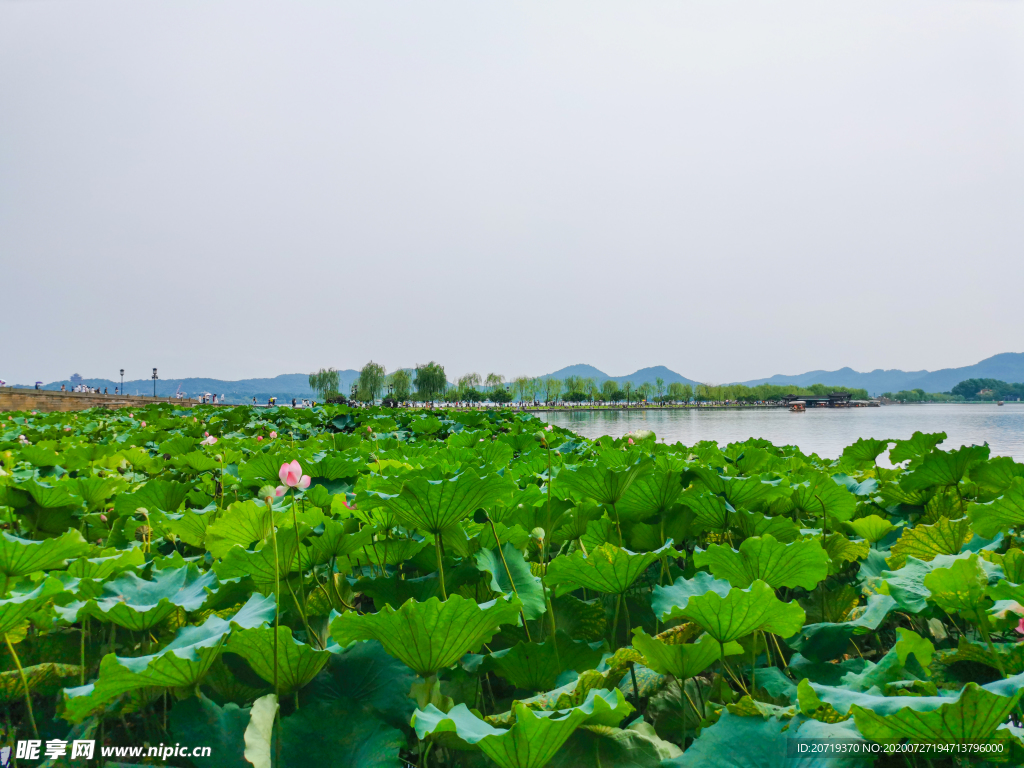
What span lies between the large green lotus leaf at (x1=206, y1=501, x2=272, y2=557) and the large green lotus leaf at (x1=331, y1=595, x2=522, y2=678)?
0.64 metres

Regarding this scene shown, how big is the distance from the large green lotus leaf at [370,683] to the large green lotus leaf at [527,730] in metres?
0.21

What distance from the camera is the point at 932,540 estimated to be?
Result: 4.80 ft

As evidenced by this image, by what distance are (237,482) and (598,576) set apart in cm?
218

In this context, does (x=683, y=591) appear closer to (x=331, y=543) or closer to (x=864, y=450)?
(x=331, y=543)

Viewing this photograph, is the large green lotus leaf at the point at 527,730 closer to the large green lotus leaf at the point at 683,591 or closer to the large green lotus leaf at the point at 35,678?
the large green lotus leaf at the point at 683,591

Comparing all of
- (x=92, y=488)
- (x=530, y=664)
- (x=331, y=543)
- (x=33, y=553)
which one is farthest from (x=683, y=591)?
(x=92, y=488)

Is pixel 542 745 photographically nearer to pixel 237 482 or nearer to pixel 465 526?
pixel 465 526

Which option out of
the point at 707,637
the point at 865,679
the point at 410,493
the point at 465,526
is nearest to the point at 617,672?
the point at 707,637

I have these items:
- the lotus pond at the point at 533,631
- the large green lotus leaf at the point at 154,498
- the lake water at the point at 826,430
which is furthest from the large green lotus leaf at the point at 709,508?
the lake water at the point at 826,430

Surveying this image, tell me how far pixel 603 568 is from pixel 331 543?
70cm

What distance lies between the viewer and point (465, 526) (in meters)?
1.52

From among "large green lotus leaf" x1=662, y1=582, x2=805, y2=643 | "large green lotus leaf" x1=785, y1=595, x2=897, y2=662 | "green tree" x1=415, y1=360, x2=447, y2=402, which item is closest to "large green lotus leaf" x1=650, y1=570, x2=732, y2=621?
"large green lotus leaf" x1=662, y1=582, x2=805, y2=643

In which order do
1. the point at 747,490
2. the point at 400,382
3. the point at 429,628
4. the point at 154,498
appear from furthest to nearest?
the point at 400,382, the point at 154,498, the point at 747,490, the point at 429,628

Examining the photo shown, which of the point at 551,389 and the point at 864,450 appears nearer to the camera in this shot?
the point at 864,450
